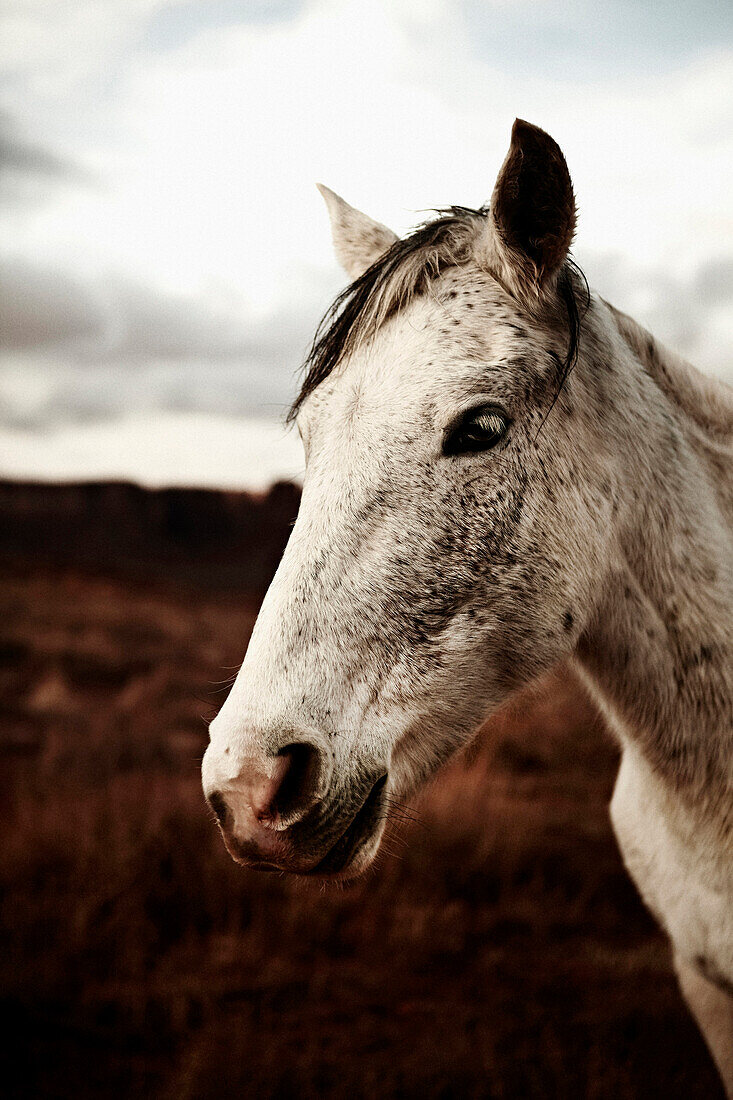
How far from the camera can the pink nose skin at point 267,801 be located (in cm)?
138

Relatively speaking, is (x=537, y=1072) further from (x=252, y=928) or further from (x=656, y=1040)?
(x=252, y=928)

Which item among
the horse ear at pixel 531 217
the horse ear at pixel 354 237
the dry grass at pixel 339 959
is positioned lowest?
the dry grass at pixel 339 959

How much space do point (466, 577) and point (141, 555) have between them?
748 inches

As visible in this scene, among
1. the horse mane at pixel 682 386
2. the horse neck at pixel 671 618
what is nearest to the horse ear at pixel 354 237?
the horse mane at pixel 682 386

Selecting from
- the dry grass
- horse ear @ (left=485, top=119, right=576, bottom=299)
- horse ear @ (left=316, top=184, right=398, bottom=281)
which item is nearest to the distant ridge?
the dry grass

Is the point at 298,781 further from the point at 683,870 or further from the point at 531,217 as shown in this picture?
the point at 531,217

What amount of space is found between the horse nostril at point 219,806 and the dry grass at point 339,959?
0.60 meters

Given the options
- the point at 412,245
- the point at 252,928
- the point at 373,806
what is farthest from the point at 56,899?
the point at 412,245

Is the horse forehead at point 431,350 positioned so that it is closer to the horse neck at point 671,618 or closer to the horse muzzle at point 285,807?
the horse neck at point 671,618

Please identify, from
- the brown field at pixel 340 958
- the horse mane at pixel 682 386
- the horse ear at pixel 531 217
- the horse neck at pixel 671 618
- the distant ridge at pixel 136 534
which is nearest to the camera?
the horse ear at pixel 531 217

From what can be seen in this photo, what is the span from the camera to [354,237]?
2549 millimetres

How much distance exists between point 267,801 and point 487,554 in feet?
2.51

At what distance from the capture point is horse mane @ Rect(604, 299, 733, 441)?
85.9 inches

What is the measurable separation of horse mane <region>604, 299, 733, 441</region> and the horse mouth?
1485 millimetres
